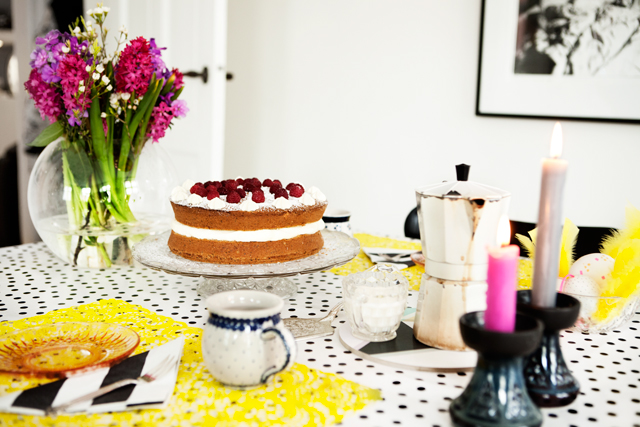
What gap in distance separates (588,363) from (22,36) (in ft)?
13.8

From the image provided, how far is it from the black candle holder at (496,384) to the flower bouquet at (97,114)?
822 millimetres

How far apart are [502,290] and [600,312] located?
392 mm

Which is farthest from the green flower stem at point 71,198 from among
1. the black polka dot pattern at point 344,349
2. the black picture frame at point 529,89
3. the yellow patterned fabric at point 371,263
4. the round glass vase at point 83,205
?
the black picture frame at point 529,89

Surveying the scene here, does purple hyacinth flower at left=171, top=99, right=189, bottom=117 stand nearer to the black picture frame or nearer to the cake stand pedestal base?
the cake stand pedestal base

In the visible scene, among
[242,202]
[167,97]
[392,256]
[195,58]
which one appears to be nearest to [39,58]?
[167,97]

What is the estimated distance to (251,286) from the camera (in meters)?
1.03

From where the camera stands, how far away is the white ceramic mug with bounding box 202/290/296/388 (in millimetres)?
607

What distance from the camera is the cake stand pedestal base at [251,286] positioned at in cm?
100

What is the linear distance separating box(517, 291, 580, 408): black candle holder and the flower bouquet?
32.6 inches

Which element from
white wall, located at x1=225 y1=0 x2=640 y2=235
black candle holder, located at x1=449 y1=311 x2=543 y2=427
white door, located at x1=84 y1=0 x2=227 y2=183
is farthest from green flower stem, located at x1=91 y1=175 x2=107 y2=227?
white wall, located at x1=225 y1=0 x2=640 y2=235

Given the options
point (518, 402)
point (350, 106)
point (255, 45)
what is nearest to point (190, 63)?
point (255, 45)

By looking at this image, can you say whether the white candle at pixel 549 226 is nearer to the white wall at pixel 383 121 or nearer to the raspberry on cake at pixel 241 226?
the raspberry on cake at pixel 241 226

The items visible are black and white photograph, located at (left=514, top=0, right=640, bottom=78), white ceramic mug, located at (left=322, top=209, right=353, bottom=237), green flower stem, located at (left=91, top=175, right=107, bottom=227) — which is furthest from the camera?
black and white photograph, located at (left=514, top=0, right=640, bottom=78)

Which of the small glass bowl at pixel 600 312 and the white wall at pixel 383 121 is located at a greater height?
the white wall at pixel 383 121
